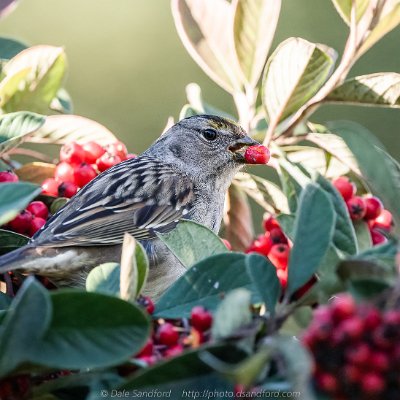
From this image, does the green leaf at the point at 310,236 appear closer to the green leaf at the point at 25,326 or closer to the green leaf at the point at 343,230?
the green leaf at the point at 343,230

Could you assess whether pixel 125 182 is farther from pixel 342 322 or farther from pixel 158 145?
pixel 342 322

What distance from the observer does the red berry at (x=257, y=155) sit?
306 centimetres

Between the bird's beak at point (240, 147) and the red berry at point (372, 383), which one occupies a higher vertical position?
the red berry at point (372, 383)

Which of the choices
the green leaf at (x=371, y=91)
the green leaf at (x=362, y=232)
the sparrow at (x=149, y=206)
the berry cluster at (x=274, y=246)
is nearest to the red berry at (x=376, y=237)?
the green leaf at (x=362, y=232)

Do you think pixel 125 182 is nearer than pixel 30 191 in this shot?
No

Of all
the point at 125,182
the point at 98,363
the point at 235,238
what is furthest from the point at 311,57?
the point at 98,363

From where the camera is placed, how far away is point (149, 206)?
11.3 feet

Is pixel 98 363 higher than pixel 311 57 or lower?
lower

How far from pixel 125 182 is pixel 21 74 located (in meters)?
0.87

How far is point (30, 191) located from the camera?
156 centimetres

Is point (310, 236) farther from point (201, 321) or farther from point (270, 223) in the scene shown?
point (270, 223)

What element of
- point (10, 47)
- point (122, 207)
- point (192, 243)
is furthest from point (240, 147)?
point (192, 243)

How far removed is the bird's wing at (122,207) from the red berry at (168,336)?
127cm

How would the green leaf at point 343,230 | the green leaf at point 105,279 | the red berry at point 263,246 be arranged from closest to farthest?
the green leaf at point 105,279 → the green leaf at point 343,230 → the red berry at point 263,246
